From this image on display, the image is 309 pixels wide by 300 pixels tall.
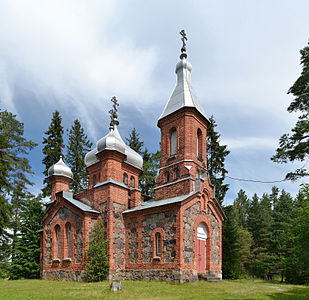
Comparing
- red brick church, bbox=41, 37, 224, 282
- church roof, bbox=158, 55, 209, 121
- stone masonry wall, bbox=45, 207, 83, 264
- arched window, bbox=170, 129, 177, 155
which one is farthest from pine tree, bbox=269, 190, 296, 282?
stone masonry wall, bbox=45, 207, 83, 264

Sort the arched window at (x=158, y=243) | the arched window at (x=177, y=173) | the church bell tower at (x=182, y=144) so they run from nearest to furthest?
the arched window at (x=158, y=243) < the church bell tower at (x=182, y=144) < the arched window at (x=177, y=173)

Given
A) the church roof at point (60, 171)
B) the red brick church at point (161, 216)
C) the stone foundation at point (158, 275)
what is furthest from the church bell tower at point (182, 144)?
the church roof at point (60, 171)

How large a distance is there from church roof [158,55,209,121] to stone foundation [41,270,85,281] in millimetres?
11764

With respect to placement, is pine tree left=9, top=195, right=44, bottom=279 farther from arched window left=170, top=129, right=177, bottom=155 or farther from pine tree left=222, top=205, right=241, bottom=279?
pine tree left=222, top=205, right=241, bottom=279

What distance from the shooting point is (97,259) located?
677 inches

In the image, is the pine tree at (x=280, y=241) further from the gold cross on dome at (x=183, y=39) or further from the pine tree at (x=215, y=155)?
the gold cross on dome at (x=183, y=39)

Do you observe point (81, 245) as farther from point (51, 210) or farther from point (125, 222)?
point (51, 210)

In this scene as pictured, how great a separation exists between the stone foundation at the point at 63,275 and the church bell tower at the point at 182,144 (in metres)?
6.81

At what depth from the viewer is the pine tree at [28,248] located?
24.2 m

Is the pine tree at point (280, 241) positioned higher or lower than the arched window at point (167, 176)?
lower

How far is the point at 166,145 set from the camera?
20.2 metres

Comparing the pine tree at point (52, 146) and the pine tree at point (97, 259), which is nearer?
the pine tree at point (97, 259)

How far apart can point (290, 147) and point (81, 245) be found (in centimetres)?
1448

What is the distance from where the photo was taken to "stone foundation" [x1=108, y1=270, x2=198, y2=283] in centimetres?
1500
